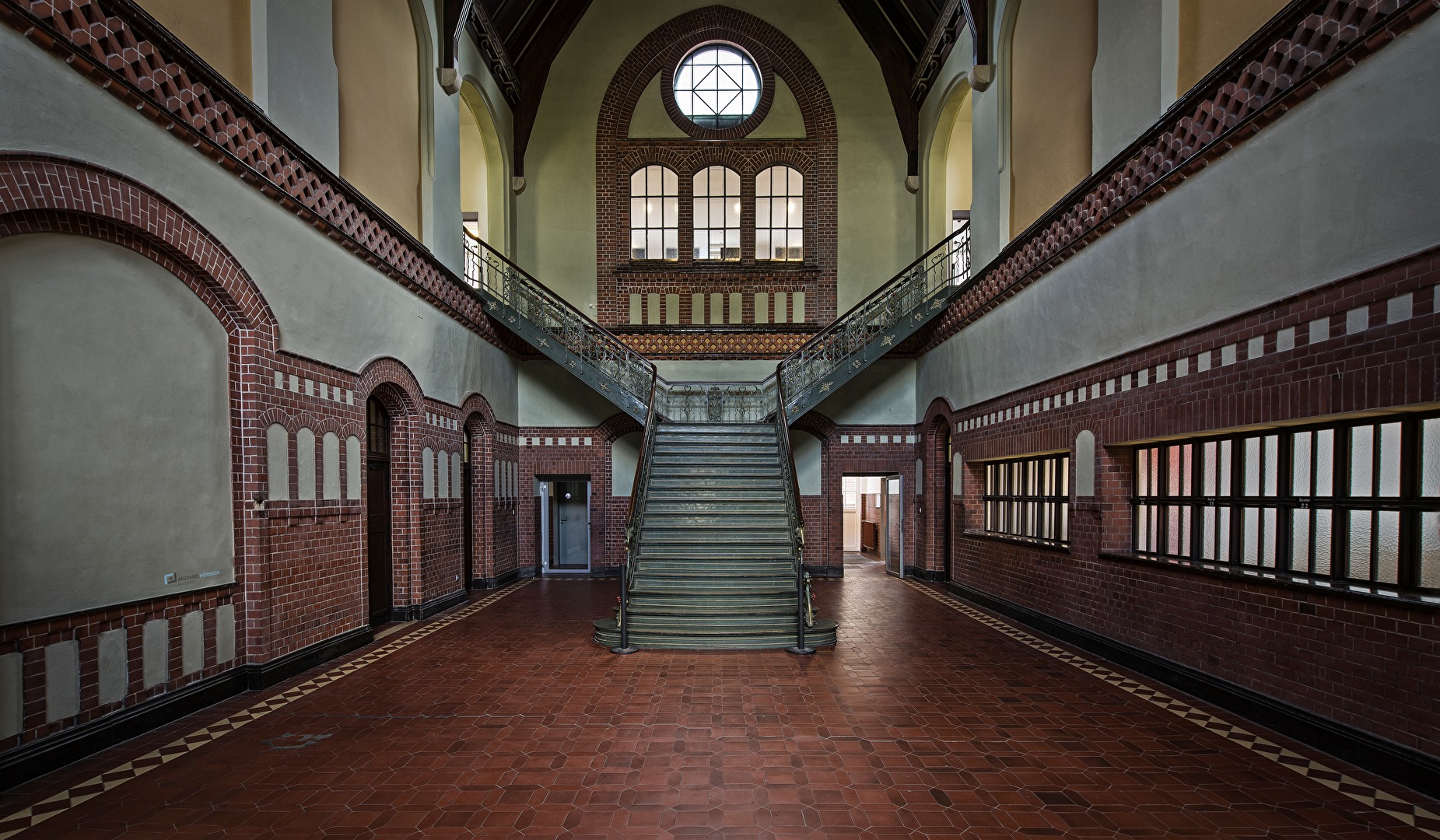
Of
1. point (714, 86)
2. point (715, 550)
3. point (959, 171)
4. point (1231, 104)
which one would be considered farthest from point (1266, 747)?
point (714, 86)

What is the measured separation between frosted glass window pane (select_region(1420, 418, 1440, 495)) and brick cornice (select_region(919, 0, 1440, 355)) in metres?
2.28

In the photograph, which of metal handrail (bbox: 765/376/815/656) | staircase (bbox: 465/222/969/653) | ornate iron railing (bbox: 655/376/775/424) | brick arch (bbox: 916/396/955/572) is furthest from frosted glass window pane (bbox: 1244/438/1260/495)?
ornate iron railing (bbox: 655/376/775/424)

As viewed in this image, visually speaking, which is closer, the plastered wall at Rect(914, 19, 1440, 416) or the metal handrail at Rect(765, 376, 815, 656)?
the plastered wall at Rect(914, 19, 1440, 416)

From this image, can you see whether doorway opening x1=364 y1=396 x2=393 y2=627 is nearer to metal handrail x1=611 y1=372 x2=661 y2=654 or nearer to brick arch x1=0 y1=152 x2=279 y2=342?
brick arch x1=0 y1=152 x2=279 y2=342

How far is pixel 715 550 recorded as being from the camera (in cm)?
924

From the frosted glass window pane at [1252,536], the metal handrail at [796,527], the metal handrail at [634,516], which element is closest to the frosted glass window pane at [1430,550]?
the frosted glass window pane at [1252,536]

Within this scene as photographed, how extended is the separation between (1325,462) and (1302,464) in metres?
0.19

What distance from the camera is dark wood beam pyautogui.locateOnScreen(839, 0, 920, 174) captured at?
14109mm

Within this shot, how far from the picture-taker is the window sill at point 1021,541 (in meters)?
7.91

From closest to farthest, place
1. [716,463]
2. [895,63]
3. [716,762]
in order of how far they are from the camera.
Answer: [716,762] → [716,463] → [895,63]

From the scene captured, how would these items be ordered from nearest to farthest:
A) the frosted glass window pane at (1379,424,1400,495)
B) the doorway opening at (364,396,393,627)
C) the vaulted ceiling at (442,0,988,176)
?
the frosted glass window pane at (1379,424,1400,495) → the doorway opening at (364,396,393,627) → the vaulted ceiling at (442,0,988,176)

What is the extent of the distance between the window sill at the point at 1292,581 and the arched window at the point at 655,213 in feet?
36.4

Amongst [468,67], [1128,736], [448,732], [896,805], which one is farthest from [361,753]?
[468,67]

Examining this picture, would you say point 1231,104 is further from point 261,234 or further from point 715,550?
point 261,234
